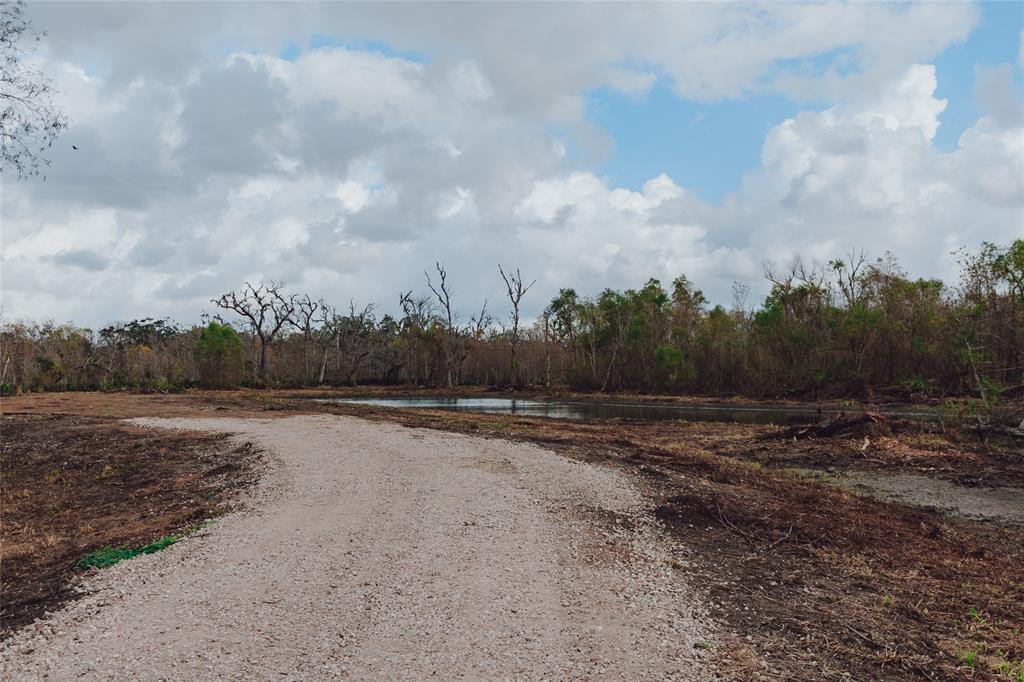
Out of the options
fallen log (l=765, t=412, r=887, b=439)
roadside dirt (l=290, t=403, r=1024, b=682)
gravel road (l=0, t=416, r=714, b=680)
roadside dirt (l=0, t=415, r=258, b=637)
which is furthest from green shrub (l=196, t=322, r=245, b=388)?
roadside dirt (l=290, t=403, r=1024, b=682)

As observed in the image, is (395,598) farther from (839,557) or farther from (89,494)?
(89,494)

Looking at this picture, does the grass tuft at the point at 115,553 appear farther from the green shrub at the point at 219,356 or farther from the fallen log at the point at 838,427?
the green shrub at the point at 219,356

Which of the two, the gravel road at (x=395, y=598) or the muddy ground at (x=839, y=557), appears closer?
the gravel road at (x=395, y=598)

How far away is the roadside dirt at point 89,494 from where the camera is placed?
7082mm

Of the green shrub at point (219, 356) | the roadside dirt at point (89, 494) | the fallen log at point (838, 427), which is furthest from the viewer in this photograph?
the green shrub at point (219, 356)

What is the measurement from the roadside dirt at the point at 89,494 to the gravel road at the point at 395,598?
64 cm

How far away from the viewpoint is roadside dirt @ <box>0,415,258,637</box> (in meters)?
7.08

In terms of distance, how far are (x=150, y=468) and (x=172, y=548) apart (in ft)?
21.2

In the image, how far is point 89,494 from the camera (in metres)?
11.3

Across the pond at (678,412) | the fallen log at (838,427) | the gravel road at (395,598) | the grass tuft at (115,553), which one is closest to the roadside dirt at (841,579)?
the gravel road at (395,598)

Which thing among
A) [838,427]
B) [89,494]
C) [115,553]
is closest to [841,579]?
[115,553]

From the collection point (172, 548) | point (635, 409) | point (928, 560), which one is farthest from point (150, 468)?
point (635, 409)

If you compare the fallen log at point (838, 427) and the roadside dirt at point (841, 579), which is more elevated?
the fallen log at point (838, 427)

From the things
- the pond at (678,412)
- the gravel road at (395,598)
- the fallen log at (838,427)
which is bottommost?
the pond at (678,412)
